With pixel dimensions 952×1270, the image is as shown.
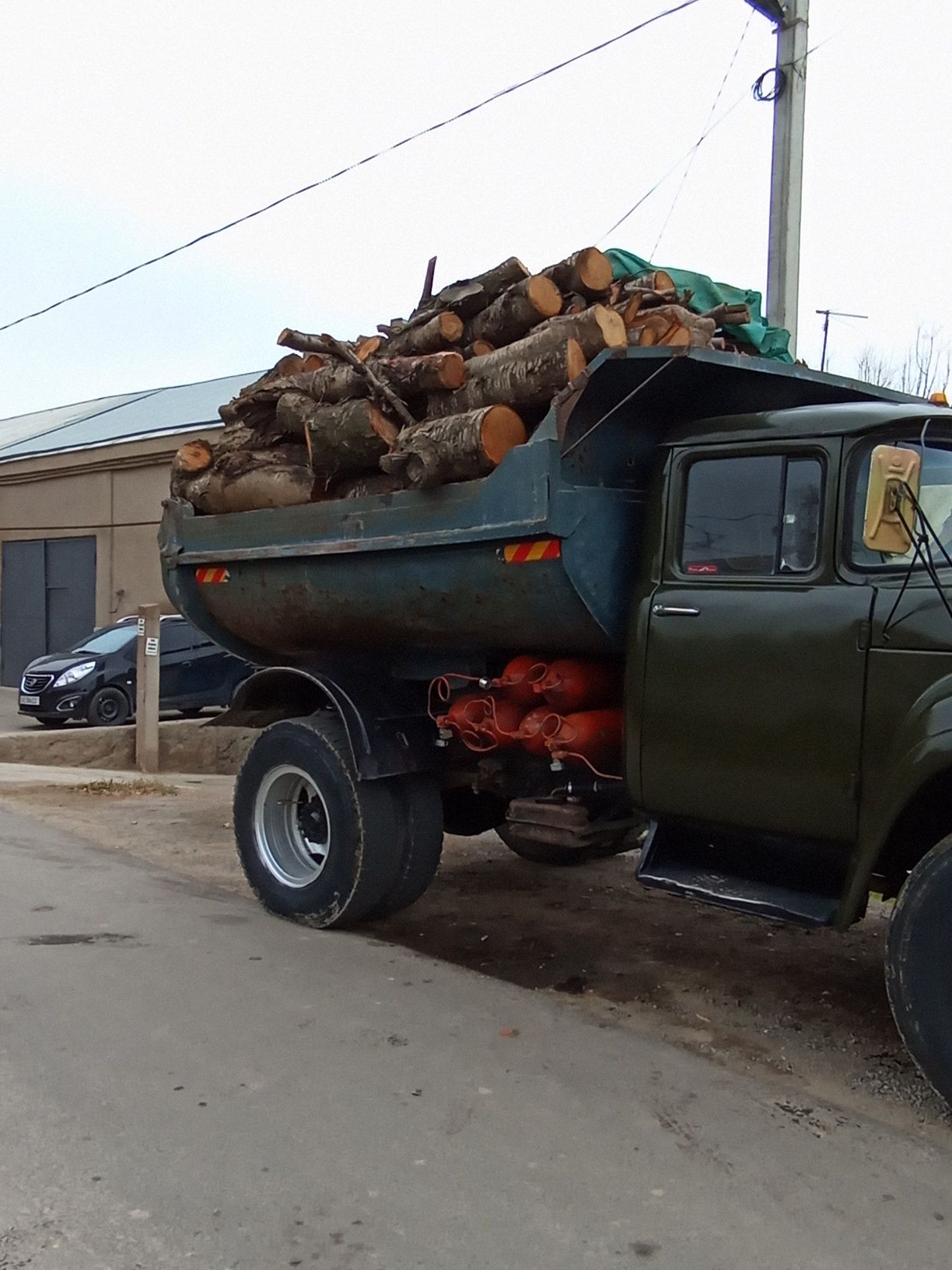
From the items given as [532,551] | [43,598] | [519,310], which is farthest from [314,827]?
[43,598]

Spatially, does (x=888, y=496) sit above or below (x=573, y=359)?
below

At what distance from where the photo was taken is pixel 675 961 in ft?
19.1

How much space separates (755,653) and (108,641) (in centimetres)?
1351

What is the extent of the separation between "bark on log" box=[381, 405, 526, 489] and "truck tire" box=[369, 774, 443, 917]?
1.68 metres

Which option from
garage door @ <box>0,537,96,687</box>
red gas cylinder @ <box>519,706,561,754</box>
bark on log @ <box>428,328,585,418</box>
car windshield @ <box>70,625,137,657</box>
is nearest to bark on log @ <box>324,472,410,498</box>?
bark on log @ <box>428,328,585,418</box>

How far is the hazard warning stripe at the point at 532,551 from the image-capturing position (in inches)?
196

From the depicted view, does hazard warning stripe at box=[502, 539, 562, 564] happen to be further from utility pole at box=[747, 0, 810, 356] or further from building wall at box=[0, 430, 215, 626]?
building wall at box=[0, 430, 215, 626]

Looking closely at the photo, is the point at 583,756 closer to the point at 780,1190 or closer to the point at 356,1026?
the point at 356,1026

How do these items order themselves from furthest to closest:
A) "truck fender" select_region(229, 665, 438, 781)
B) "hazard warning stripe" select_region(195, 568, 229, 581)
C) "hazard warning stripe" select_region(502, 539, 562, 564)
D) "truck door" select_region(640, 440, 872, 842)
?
1. "hazard warning stripe" select_region(195, 568, 229, 581)
2. "truck fender" select_region(229, 665, 438, 781)
3. "hazard warning stripe" select_region(502, 539, 562, 564)
4. "truck door" select_region(640, 440, 872, 842)

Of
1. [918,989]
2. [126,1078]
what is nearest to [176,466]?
[126,1078]

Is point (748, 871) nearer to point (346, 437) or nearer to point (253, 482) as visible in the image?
point (346, 437)

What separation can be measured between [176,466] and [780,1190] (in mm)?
5291

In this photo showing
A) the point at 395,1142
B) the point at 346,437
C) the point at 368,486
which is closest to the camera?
the point at 395,1142

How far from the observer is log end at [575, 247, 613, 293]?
5.48 meters
